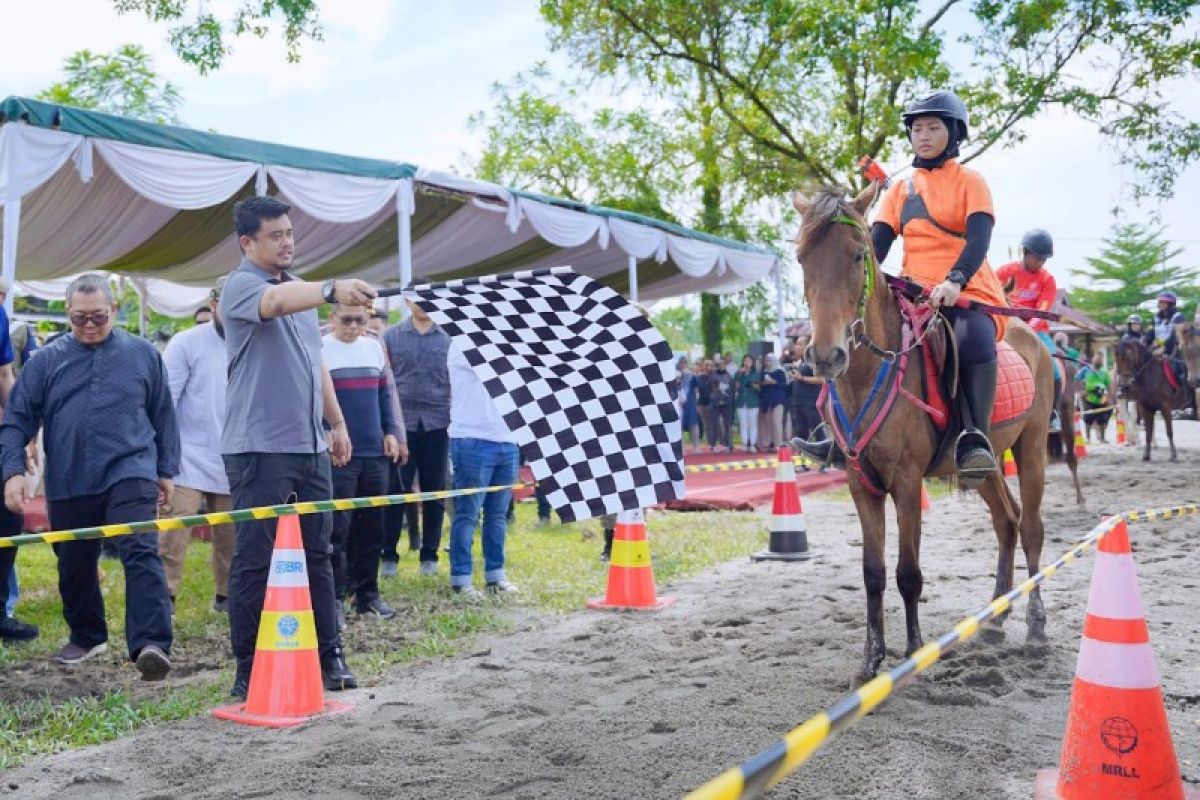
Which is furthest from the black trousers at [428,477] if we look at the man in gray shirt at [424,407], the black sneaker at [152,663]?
the black sneaker at [152,663]

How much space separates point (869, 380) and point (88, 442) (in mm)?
3812

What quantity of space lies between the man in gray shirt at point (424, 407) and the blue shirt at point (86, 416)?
93.9 inches

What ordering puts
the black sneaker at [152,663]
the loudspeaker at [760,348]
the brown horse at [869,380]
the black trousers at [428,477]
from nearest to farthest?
1. the brown horse at [869,380]
2. the black sneaker at [152,663]
3. the black trousers at [428,477]
4. the loudspeaker at [760,348]

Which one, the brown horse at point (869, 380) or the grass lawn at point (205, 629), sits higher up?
the brown horse at point (869, 380)

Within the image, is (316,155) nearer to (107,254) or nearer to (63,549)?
(107,254)

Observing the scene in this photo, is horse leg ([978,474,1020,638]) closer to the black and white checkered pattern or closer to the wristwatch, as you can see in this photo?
the black and white checkered pattern

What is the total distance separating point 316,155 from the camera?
10.5 meters

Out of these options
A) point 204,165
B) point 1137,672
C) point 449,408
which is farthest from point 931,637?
point 204,165

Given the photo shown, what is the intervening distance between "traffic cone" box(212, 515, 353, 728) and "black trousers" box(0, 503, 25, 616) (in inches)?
90.8

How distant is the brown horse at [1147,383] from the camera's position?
56.2 feet

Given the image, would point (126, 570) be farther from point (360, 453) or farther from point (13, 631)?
point (360, 453)

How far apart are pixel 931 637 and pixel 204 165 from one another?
24.7ft

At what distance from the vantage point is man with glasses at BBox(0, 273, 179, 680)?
5113mm

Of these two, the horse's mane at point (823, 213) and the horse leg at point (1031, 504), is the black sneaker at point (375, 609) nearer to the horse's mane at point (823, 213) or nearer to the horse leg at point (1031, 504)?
the horse's mane at point (823, 213)
